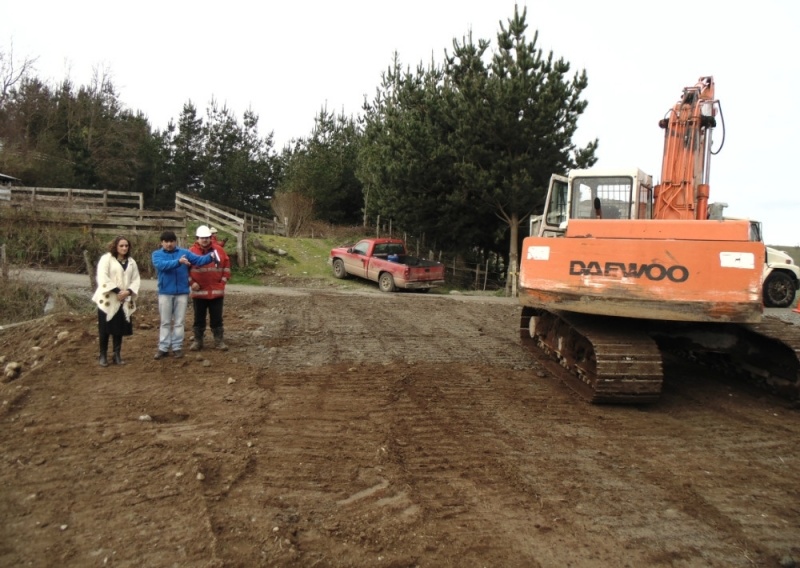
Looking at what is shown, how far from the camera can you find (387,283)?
19.6 metres

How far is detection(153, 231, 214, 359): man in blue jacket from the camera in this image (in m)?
7.51

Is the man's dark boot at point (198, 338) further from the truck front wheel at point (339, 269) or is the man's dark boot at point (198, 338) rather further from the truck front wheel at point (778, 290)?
the truck front wheel at point (778, 290)

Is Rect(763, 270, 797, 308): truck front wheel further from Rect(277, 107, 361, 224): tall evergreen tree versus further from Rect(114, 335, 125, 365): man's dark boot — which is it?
Rect(277, 107, 361, 224): tall evergreen tree

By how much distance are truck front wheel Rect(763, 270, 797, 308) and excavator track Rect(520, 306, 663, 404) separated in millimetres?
12208

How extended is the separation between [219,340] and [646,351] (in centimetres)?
550

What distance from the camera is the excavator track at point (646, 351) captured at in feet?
19.6

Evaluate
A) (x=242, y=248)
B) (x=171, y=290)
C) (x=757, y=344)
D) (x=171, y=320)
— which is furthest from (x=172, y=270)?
(x=242, y=248)

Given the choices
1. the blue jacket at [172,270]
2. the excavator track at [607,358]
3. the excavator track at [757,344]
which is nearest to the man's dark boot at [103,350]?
the blue jacket at [172,270]

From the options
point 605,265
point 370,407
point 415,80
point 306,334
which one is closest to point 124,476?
point 370,407

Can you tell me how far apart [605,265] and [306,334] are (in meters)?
5.11

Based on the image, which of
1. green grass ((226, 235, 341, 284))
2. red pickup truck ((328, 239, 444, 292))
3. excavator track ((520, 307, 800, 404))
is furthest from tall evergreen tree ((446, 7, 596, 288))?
excavator track ((520, 307, 800, 404))

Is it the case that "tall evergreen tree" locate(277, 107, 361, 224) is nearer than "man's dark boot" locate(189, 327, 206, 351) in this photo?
No

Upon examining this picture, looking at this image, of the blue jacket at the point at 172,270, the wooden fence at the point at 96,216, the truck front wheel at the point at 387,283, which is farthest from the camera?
the truck front wheel at the point at 387,283

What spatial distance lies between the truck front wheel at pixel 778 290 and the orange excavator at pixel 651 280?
10.7 m
